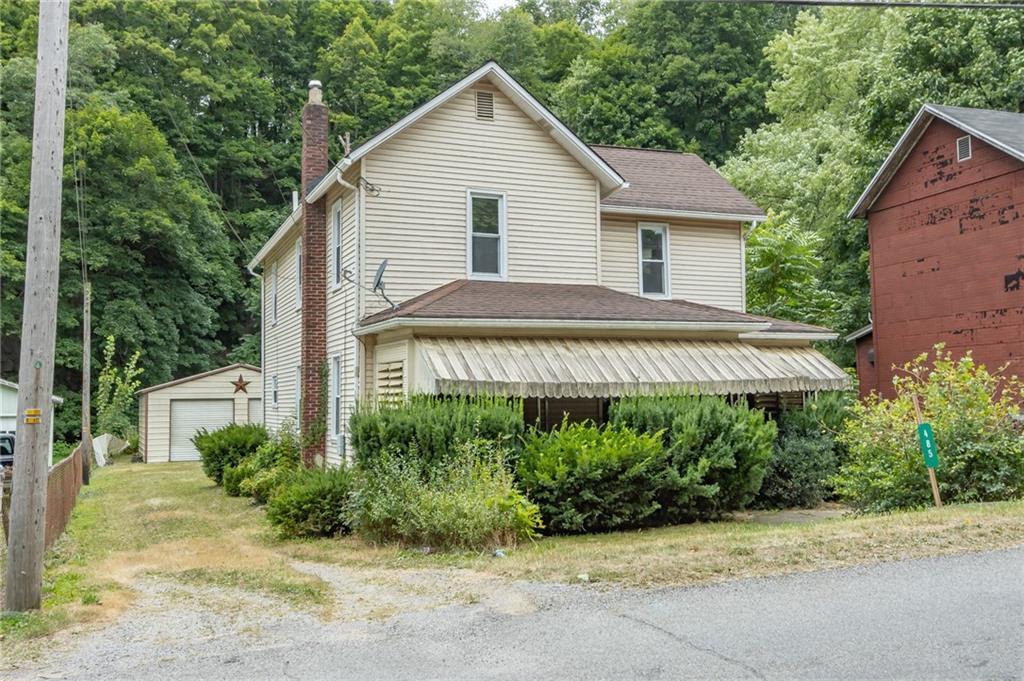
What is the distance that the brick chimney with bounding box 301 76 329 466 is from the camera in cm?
1755

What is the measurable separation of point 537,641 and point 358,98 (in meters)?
45.3

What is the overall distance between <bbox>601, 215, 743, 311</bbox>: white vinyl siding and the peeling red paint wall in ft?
14.2

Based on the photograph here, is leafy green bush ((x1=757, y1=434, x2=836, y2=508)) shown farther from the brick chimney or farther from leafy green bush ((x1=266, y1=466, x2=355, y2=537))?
the brick chimney

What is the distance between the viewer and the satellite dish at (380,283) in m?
14.6

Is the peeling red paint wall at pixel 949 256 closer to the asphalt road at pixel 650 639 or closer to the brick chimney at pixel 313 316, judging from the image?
the asphalt road at pixel 650 639

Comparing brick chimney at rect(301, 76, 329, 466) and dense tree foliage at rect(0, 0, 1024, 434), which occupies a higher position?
dense tree foliage at rect(0, 0, 1024, 434)

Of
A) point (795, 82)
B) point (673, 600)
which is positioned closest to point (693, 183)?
point (673, 600)

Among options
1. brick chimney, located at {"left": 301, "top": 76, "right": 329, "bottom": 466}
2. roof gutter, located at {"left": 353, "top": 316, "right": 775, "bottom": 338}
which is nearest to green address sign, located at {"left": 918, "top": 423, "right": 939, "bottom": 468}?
roof gutter, located at {"left": 353, "top": 316, "right": 775, "bottom": 338}

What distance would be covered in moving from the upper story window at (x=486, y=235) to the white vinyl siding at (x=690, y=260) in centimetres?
261

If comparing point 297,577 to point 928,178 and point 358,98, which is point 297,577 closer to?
point 928,178

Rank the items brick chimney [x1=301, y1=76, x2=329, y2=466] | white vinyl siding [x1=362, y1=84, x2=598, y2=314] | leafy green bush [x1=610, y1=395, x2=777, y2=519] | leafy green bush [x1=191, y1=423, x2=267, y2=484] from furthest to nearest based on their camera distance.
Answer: leafy green bush [x1=191, y1=423, x2=267, y2=484] < brick chimney [x1=301, y1=76, x2=329, y2=466] < white vinyl siding [x1=362, y1=84, x2=598, y2=314] < leafy green bush [x1=610, y1=395, x2=777, y2=519]

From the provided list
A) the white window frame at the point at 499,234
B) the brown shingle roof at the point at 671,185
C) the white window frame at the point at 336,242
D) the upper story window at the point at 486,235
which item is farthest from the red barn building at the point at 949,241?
the white window frame at the point at 336,242

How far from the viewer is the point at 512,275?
53.8 feet

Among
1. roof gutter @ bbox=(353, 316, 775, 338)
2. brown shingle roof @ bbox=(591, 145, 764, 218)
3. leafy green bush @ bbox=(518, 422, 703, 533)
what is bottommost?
leafy green bush @ bbox=(518, 422, 703, 533)
